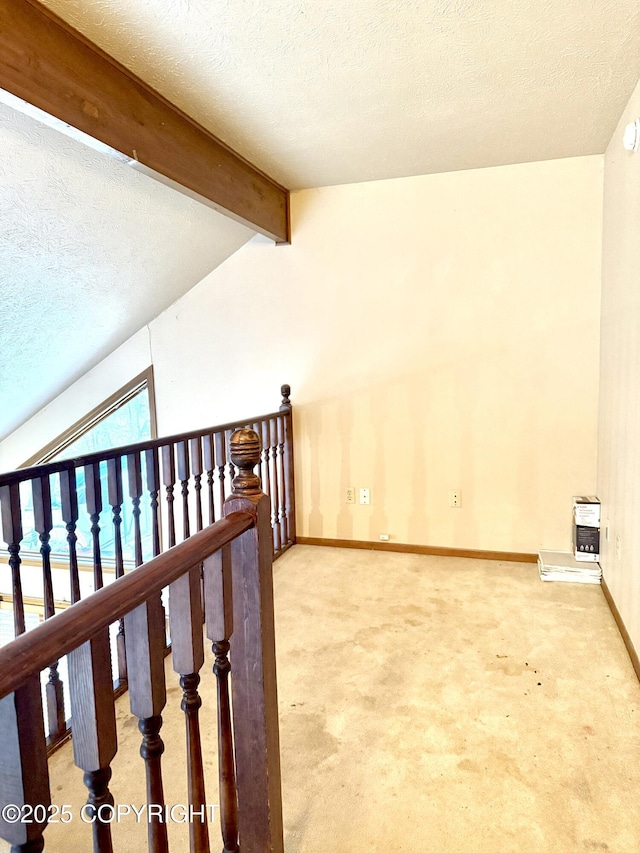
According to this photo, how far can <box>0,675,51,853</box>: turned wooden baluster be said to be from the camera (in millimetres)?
594

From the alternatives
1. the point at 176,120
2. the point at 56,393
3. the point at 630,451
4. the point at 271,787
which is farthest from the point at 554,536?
the point at 56,393

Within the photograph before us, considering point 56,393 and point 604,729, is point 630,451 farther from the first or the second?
point 56,393

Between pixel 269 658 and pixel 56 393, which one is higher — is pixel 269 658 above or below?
below

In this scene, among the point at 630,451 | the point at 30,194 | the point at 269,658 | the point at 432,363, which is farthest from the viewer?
the point at 432,363

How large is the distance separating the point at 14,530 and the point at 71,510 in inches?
8.9

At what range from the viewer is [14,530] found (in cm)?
170

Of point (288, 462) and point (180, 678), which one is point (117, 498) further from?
point (288, 462)

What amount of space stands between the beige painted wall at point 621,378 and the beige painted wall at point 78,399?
3.02 metres

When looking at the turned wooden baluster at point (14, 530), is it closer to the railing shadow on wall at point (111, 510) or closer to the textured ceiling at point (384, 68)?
the railing shadow on wall at point (111, 510)

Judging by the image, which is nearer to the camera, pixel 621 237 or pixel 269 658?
pixel 269 658

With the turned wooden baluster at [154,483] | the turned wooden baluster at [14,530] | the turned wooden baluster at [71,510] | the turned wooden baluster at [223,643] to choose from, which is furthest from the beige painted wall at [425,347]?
the turned wooden baluster at [223,643]

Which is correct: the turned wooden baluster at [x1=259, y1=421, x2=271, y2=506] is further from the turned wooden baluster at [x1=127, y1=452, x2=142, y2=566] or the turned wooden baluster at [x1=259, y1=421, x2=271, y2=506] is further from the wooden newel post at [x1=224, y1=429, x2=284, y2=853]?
the wooden newel post at [x1=224, y1=429, x2=284, y2=853]

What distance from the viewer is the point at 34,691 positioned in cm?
61

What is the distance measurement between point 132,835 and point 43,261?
2.32m
